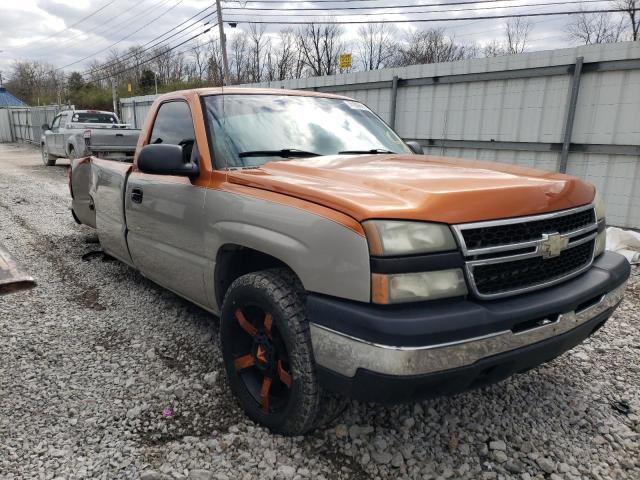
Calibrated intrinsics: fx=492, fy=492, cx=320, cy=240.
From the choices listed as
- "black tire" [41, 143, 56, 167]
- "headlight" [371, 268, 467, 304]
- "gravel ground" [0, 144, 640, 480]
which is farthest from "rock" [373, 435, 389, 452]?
"black tire" [41, 143, 56, 167]

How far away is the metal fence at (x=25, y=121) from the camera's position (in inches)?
1059

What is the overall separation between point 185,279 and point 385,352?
1842 mm

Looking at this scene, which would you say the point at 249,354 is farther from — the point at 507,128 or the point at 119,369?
the point at 507,128

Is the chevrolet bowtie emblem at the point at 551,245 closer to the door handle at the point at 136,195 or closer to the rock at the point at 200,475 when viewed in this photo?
the rock at the point at 200,475

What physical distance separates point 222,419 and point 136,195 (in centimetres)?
192

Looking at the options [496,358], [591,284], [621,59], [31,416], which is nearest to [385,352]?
[496,358]

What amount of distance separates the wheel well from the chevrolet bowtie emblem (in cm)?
138

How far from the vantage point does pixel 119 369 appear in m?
3.20

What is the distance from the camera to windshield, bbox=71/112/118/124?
1608 cm

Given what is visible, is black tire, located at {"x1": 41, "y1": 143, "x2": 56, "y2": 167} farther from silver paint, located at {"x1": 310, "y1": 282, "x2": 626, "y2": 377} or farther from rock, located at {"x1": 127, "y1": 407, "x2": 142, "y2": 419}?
silver paint, located at {"x1": 310, "y1": 282, "x2": 626, "y2": 377}

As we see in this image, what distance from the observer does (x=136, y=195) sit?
12.3 feet

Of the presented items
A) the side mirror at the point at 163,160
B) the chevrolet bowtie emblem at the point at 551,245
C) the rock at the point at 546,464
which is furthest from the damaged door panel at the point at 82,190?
the rock at the point at 546,464

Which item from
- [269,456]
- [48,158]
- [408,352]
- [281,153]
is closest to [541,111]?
[281,153]

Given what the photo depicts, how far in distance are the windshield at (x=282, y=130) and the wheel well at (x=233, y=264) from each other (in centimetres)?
51
